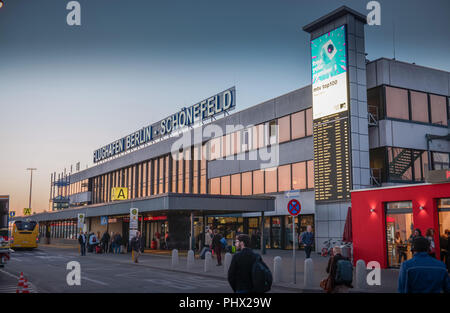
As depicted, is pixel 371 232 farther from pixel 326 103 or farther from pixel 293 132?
pixel 293 132

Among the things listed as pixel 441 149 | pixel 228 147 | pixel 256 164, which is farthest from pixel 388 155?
pixel 228 147

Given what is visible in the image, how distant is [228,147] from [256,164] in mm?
4329

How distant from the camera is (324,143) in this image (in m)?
30.1

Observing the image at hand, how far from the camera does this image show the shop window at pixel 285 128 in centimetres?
3456

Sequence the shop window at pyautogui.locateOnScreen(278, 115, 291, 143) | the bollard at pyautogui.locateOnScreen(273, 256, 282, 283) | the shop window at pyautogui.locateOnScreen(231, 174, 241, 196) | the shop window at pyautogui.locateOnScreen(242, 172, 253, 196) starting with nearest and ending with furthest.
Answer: the bollard at pyautogui.locateOnScreen(273, 256, 282, 283)
the shop window at pyautogui.locateOnScreen(278, 115, 291, 143)
the shop window at pyautogui.locateOnScreen(242, 172, 253, 196)
the shop window at pyautogui.locateOnScreen(231, 174, 241, 196)

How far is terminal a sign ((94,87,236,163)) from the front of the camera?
41750 mm

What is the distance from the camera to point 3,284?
15.4 meters

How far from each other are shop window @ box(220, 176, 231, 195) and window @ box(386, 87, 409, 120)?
16.9 meters

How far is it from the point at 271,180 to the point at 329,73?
33.9 feet

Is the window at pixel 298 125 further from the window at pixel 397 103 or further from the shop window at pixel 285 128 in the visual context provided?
the window at pixel 397 103

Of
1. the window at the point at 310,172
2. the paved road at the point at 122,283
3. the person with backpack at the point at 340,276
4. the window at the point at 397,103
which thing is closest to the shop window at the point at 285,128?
the window at the point at 310,172

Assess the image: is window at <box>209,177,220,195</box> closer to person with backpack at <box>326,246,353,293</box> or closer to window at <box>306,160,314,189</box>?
window at <box>306,160,314,189</box>

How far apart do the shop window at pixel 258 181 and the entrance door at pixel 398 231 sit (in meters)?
16.9

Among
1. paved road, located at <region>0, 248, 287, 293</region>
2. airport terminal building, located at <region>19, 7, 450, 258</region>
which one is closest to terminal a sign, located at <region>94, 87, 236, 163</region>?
airport terminal building, located at <region>19, 7, 450, 258</region>
